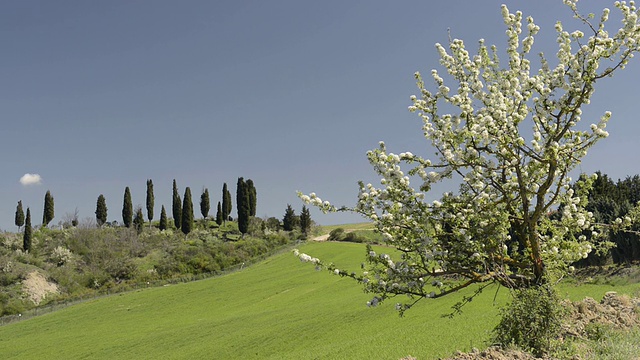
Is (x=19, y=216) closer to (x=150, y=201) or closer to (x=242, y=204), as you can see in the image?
(x=150, y=201)

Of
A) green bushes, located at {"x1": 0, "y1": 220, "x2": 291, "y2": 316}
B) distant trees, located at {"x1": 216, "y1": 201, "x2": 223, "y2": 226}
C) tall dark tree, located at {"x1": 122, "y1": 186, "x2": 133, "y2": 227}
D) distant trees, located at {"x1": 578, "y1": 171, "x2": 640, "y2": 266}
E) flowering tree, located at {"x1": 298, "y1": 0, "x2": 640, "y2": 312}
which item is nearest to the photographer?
flowering tree, located at {"x1": 298, "y1": 0, "x2": 640, "y2": 312}

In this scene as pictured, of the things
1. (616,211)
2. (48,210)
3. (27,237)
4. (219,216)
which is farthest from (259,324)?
(48,210)

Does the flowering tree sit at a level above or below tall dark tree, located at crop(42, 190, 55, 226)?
below

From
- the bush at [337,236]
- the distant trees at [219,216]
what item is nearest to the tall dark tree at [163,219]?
the distant trees at [219,216]

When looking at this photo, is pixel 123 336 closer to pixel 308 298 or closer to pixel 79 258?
pixel 308 298

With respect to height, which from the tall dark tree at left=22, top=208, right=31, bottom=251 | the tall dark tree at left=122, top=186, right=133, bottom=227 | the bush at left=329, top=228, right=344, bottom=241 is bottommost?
the bush at left=329, top=228, right=344, bottom=241

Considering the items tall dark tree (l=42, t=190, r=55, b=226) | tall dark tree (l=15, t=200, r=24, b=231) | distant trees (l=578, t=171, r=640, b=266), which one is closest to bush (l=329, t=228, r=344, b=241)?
distant trees (l=578, t=171, r=640, b=266)

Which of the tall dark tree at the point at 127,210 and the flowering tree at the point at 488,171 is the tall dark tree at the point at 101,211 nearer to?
the tall dark tree at the point at 127,210

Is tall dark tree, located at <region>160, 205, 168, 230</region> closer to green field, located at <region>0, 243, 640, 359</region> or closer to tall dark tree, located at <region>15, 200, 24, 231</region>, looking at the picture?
tall dark tree, located at <region>15, 200, 24, 231</region>

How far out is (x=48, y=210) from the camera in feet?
318

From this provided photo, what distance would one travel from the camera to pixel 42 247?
82.6 meters

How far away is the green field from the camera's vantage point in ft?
64.5

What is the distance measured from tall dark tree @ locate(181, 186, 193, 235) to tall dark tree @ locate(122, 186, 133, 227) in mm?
11358

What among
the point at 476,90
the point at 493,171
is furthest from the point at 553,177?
the point at 476,90
